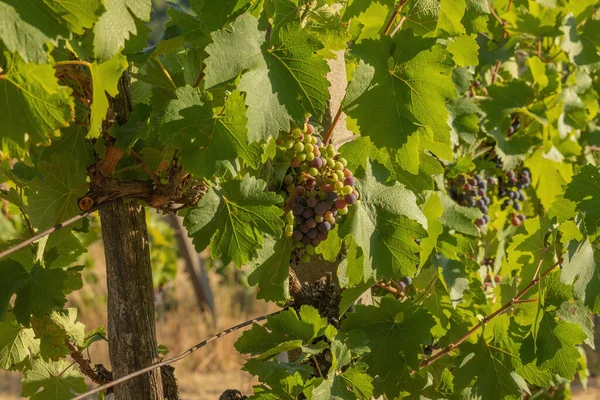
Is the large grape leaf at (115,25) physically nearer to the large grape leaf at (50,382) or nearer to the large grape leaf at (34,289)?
the large grape leaf at (34,289)

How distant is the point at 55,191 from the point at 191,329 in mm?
7138

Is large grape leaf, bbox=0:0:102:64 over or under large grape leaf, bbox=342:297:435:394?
over

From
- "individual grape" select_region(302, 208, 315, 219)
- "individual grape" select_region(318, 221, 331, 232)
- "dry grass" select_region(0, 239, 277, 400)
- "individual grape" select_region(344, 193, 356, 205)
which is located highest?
"individual grape" select_region(344, 193, 356, 205)

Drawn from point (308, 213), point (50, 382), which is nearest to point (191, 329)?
point (50, 382)

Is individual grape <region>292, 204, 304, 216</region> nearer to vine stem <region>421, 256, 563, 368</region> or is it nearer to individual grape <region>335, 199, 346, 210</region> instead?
individual grape <region>335, 199, 346, 210</region>

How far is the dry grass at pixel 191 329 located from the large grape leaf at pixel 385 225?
231 inches

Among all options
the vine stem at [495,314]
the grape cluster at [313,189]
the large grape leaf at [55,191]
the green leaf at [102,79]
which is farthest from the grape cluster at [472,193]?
the green leaf at [102,79]

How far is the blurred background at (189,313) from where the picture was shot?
7.37m

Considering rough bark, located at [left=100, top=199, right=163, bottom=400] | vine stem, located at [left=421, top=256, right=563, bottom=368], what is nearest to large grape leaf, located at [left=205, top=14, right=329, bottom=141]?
rough bark, located at [left=100, top=199, right=163, bottom=400]

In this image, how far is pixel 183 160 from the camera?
140 cm

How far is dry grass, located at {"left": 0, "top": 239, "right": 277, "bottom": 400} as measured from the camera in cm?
757

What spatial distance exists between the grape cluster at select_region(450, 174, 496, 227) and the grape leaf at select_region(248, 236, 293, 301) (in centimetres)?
107

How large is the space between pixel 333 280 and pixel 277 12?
714mm

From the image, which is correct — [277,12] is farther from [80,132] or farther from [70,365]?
[70,365]
